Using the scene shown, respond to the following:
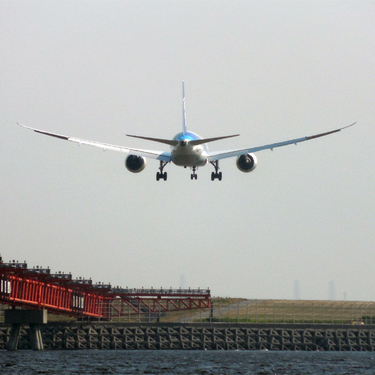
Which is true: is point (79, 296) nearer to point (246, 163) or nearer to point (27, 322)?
point (27, 322)

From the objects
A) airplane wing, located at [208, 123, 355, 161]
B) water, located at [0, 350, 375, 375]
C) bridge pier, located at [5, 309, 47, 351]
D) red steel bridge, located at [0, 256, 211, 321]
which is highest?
airplane wing, located at [208, 123, 355, 161]

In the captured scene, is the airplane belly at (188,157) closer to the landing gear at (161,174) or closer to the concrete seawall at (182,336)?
the landing gear at (161,174)

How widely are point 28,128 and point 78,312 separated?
6855cm

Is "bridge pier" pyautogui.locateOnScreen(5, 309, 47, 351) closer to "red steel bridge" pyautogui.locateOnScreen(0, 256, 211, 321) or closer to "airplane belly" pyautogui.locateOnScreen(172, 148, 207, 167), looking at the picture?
"red steel bridge" pyautogui.locateOnScreen(0, 256, 211, 321)

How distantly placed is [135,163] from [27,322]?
165 ft

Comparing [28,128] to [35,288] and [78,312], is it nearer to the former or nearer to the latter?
[35,288]

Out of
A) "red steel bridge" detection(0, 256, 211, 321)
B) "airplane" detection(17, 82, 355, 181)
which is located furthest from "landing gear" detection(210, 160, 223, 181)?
"red steel bridge" detection(0, 256, 211, 321)

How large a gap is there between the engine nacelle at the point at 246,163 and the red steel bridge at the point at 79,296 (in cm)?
4064

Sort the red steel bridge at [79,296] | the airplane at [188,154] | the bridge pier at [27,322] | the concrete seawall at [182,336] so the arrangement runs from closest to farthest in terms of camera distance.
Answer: the airplane at [188,154], the red steel bridge at [79,296], the bridge pier at [27,322], the concrete seawall at [182,336]

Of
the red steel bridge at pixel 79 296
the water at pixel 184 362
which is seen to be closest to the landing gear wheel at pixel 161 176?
the water at pixel 184 362

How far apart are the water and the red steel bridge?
8.49 meters

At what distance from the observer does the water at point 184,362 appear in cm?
12006

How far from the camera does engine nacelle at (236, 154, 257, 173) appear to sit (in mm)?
116312

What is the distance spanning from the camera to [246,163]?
381 ft
